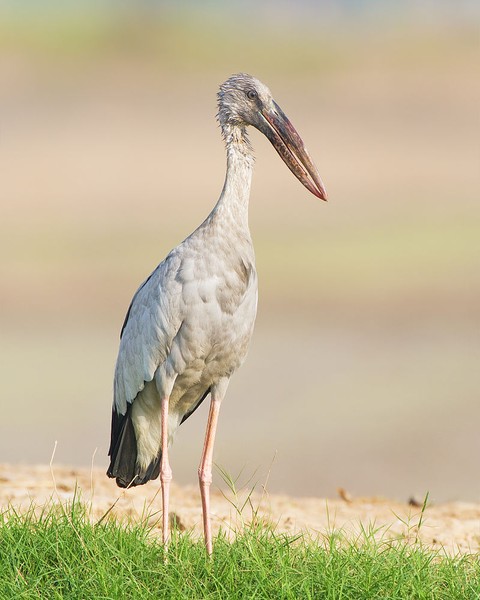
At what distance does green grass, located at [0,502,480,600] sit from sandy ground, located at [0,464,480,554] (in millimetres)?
556

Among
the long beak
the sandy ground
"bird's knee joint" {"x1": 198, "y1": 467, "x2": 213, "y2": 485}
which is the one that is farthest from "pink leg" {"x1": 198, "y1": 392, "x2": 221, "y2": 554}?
the long beak

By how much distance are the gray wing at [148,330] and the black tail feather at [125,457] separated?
0.43ft

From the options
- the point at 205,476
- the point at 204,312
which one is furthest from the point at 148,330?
the point at 205,476

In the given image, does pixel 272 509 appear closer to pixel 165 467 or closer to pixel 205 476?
pixel 205 476

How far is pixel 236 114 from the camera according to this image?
6539 millimetres

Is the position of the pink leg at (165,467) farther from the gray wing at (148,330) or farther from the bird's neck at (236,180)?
the bird's neck at (236,180)

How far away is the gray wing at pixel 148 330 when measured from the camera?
6129 millimetres

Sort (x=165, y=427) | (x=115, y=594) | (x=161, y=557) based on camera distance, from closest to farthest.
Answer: (x=115, y=594) → (x=161, y=557) → (x=165, y=427)

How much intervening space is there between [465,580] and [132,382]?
234 cm

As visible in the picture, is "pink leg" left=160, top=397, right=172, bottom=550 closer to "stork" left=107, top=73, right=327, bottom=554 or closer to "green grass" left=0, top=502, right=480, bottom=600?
"stork" left=107, top=73, right=327, bottom=554

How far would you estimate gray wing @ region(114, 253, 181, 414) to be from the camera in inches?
241

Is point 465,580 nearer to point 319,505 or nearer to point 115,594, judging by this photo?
point 115,594

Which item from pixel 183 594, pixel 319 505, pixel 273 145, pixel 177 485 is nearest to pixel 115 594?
pixel 183 594

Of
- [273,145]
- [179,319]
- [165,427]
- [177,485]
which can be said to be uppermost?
[273,145]
